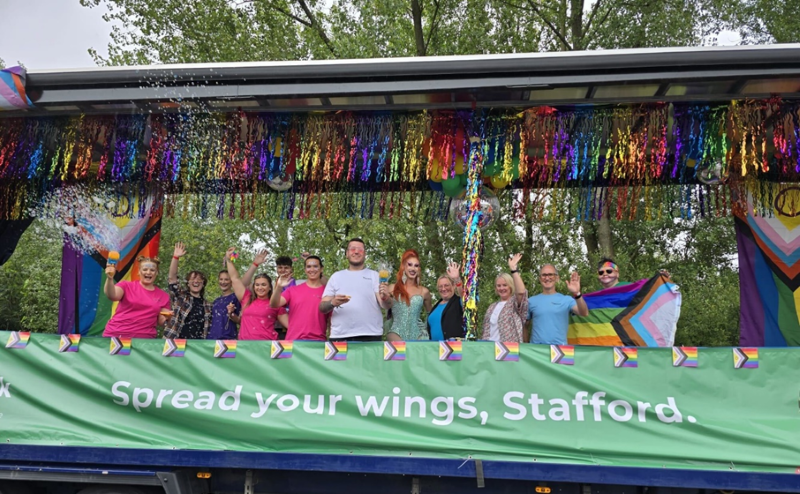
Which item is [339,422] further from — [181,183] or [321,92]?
[181,183]

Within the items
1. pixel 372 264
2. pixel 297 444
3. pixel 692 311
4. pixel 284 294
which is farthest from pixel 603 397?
pixel 372 264

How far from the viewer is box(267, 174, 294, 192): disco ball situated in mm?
6727

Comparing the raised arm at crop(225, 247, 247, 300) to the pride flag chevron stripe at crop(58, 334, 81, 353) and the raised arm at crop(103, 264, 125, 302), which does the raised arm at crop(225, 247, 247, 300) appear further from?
the pride flag chevron stripe at crop(58, 334, 81, 353)

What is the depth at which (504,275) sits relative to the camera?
5.62 metres

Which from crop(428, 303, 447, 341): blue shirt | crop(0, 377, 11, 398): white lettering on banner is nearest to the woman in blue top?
crop(428, 303, 447, 341): blue shirt

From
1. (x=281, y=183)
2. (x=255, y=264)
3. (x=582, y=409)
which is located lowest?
(x=582, y=409)

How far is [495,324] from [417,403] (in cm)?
128

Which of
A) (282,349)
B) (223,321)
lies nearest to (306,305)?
(282,349)

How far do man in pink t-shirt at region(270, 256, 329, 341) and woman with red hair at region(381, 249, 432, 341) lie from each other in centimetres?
62

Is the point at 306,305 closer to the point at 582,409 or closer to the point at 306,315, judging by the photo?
the point at 306,315

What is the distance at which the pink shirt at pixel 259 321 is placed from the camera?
18.8 ft

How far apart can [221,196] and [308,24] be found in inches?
486

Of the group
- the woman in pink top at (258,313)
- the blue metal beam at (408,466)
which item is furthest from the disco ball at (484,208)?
the blue metal beam at (408,466)

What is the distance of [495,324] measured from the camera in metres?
5.44
